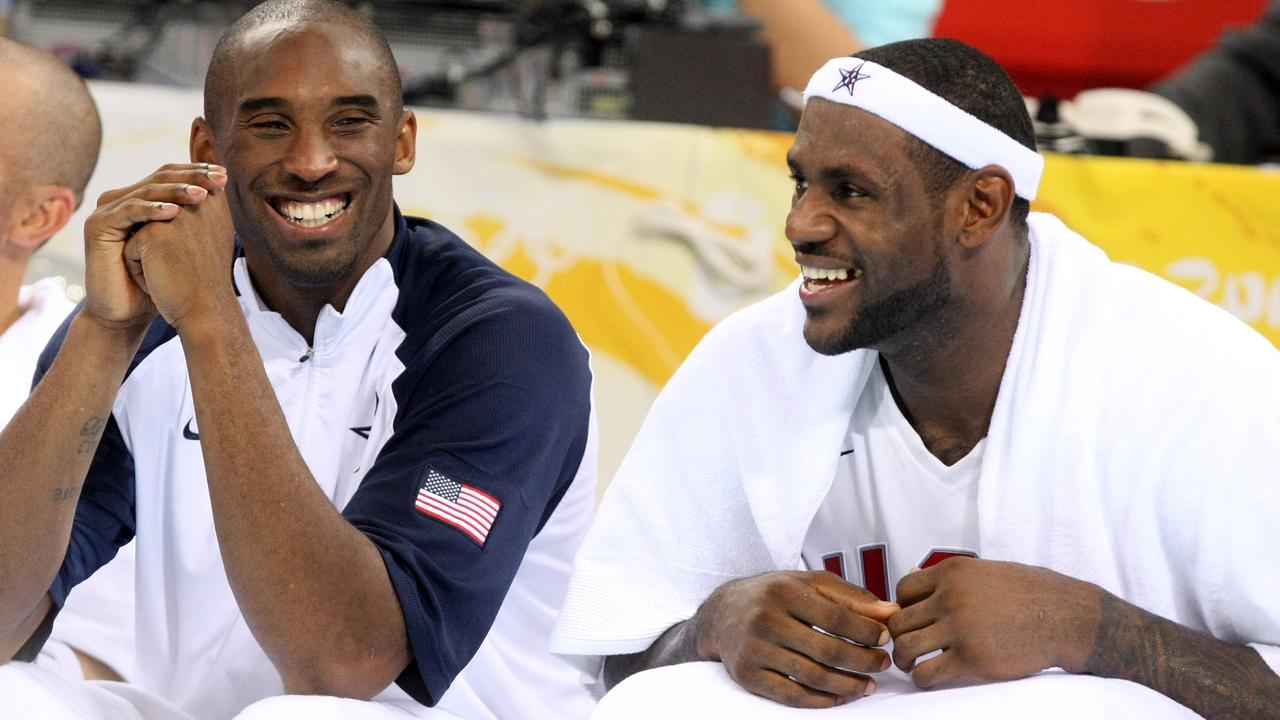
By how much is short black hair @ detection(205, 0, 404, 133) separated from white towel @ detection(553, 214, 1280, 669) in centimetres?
66

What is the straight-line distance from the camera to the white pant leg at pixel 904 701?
1.84m

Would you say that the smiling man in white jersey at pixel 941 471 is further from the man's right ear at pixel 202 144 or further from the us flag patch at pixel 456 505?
the man's right ear at pixel 202 144

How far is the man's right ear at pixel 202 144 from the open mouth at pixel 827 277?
98 cm

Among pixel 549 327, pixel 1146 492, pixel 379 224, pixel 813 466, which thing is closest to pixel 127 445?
pixel 379 224

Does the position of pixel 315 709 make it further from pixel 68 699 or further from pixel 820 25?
pixel 820 25

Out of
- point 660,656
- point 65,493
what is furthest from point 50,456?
point 660,656

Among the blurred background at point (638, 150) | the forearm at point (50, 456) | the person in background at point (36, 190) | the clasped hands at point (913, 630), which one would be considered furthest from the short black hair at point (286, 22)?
the blurred background at point (638, 150)

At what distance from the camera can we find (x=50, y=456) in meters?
2.20

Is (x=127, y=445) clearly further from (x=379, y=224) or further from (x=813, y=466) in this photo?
(x=813, y=466)

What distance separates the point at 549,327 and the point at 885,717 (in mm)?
790

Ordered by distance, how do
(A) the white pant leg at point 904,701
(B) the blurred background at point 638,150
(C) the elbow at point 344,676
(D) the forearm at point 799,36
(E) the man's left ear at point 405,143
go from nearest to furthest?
(A) the white pant leg at point 904,701
(C) the elbow at point 344,676
(E) the man's left ear at point 405,143
(B) the blurred background at point 638,150
(D) the forearm at point 799,36

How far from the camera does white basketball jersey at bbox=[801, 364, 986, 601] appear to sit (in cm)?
224

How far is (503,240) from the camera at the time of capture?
142 inches

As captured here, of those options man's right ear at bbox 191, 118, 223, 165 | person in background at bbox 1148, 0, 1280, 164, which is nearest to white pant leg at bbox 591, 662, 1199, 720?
man's right ear at bbox 191, 118, 223, 165
